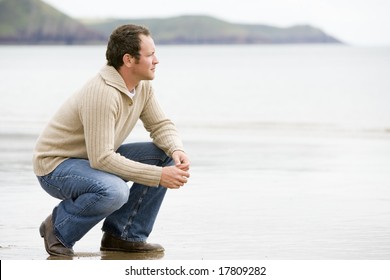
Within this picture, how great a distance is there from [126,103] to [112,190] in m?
0.45

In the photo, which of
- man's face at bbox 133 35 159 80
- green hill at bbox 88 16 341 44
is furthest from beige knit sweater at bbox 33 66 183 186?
green hill at bbox 88 16 341 44

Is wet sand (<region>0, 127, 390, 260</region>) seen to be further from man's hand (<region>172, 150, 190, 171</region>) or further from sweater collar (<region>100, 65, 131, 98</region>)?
sweater collar (<region>100, 65, 131, 98</region>)

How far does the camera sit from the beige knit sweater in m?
4.56

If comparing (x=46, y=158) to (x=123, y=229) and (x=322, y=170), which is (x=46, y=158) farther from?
A: (x=322, y=170)

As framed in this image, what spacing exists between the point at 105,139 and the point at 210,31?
437 ft

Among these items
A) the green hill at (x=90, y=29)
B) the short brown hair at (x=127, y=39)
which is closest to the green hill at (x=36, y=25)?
the green hill at (x=90, y=29)

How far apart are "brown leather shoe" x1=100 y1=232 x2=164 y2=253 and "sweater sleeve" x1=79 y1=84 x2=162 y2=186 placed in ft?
1.61

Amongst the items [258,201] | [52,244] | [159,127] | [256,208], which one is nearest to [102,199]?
[52,244]

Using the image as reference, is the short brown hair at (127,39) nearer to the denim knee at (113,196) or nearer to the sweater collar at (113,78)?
the sweater collar at (113,78)

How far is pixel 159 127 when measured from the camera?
501 cm

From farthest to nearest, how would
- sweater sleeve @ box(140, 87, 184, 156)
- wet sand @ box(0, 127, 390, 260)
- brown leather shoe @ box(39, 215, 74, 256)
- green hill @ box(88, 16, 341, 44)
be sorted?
green hill @ box(88, 16, 341, 44)
wet sand @ box(0, 127, 390, 260)
sweater sleeve @ box(140, 87, 184, 156)
brown leather shoe @ box(39, 215, 74, 256)

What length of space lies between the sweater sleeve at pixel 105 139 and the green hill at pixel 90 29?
121903 mm

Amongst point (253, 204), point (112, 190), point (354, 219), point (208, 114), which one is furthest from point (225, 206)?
point (208, 114)

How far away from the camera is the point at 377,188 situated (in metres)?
7.26
